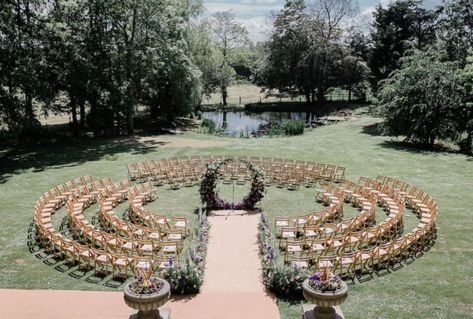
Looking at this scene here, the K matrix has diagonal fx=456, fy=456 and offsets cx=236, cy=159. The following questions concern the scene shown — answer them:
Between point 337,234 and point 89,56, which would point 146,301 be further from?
point 89,56

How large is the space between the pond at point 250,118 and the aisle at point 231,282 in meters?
39.1

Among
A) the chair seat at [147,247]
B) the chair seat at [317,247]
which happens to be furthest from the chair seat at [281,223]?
the chair seat at [147,247]

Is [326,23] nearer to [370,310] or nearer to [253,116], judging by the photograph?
[253,116]

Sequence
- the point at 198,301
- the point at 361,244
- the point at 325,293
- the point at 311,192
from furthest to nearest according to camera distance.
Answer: the point at 311,192 → the point at 361,244 → the point at 198,301 → the point at 325,293

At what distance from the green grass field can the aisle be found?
0.93 metres

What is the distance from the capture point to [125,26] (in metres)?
39.5

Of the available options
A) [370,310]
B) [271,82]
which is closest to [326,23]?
[271,82]

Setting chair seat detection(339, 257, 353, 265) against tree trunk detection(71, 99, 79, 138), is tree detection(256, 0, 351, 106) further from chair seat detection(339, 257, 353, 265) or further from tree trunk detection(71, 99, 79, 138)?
chair seat detection(339, 257, 353, 265)

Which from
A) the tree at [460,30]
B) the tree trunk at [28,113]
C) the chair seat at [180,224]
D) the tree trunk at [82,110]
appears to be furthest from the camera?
the tree at [460,30]

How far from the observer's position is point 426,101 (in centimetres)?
3516

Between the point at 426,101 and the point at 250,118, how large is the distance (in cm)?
3330

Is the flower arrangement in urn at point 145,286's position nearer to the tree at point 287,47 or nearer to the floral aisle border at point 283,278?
the floral aisle border at point 283,278

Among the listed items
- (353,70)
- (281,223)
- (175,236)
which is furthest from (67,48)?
(353,70)

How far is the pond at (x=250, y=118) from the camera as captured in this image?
59.1m
